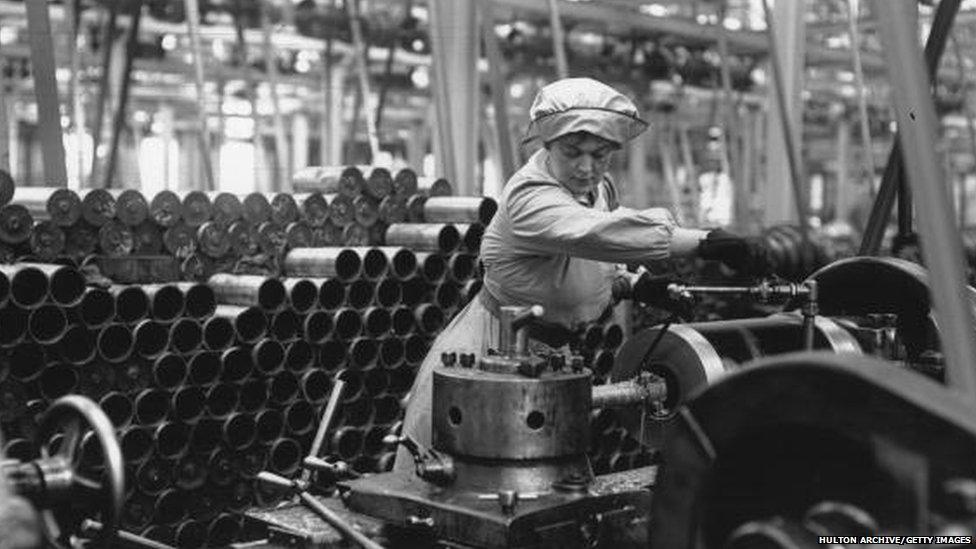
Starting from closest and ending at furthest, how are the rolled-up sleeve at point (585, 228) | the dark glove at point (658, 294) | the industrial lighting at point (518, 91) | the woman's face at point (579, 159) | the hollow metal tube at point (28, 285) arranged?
the dark glove at point (658, 294), the rolled-up sleeve at point (585, 228), the woman's face at point (579, 159), the hollow metal tube at point (28, 285), the industrial lighting at point (518, 91)

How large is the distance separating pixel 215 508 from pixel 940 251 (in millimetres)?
3311

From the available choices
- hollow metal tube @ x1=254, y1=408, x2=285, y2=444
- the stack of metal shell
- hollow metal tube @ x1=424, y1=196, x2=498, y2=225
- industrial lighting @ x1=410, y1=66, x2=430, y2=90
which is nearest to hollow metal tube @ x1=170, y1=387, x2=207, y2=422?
the stack of metal shell

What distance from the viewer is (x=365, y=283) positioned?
4668 millimetres

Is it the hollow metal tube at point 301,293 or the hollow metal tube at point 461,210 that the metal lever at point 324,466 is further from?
the hollow metal tube at point 461,210

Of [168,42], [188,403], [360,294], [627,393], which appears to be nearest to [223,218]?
[360,294]

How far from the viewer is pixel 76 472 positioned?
187 centimetres

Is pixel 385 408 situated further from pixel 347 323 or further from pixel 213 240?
pixel 213 240

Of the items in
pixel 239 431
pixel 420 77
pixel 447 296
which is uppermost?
pixel 420 77

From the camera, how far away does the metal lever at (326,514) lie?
6.66 ft

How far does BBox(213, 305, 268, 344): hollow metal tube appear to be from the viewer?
169 inches

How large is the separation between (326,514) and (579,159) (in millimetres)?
1237

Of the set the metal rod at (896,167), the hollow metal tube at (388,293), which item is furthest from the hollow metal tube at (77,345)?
the metal rod at (896,167)

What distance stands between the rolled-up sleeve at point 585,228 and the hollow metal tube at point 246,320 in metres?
1.64

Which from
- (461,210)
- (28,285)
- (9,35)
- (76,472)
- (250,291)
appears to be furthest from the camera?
(9,35)
